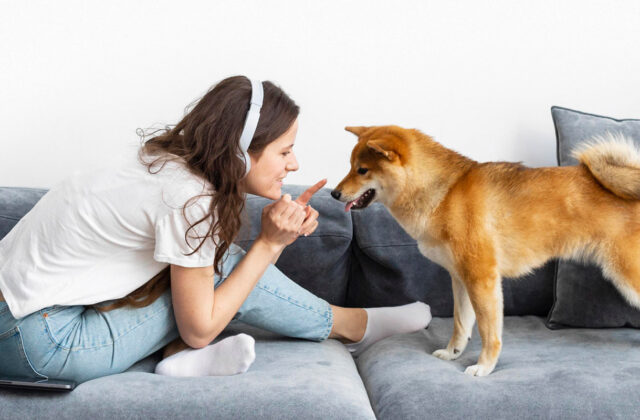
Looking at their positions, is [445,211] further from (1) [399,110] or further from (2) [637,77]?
(2) [637,77]

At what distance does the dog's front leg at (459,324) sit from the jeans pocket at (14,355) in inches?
44.1

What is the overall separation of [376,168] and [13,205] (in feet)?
4.06

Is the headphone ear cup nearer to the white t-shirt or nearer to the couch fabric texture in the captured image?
the white t-shirt

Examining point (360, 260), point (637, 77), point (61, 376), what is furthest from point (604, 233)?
point (61, 376)

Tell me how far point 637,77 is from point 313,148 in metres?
1.46

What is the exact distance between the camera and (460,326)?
1.87m

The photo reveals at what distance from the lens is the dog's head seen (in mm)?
1866

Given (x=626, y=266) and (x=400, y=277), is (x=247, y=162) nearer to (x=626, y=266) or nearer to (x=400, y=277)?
(x=400, y=277)

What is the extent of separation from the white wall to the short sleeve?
1134 millimetres

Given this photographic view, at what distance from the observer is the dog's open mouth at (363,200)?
78.0 inches

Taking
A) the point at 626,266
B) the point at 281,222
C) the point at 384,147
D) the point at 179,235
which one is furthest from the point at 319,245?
the point at 626,266

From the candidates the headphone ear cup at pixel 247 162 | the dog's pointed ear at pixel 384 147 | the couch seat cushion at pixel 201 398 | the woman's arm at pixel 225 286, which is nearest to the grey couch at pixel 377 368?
the couch seat cushion at pixel 201 398

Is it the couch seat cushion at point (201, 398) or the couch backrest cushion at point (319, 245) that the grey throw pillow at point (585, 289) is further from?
the couch seat cushion at point (201, 398)

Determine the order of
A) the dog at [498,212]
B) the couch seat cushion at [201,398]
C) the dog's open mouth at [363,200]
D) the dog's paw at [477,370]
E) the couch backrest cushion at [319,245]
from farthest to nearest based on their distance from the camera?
the couch backrest cushion at [319,245], the dog's open mouth at [363,200], the dog at [498,212], the dog's paw at [477,370], the couch seat cushion at [201,398]
